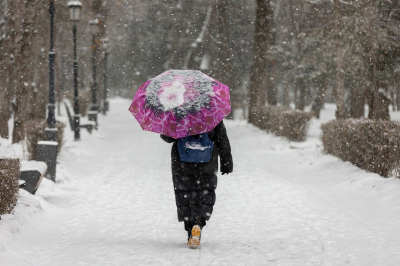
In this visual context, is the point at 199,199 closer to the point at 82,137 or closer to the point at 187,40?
the point at 82,137

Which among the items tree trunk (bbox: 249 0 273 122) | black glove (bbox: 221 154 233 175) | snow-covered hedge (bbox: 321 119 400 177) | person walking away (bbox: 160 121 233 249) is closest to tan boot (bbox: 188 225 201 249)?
person walking away (bbox: 160 121 233 249)

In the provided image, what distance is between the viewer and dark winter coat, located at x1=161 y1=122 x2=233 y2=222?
19.4 ft

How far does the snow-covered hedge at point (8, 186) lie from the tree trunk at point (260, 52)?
1910cm

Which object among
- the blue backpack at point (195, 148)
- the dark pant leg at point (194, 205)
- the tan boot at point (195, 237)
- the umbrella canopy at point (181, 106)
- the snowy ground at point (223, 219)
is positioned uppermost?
the umbrella canopy at point (181, 106)

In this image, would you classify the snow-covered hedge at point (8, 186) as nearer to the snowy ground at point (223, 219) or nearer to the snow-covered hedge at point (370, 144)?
the snowy ground at point (223, 219)

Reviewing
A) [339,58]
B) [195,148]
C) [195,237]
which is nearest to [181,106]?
[195,148]

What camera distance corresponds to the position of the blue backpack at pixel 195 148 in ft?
19.1

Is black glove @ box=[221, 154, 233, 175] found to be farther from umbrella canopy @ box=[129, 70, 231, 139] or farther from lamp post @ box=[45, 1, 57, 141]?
lamp post @ box=[45, 1, 57, 141]

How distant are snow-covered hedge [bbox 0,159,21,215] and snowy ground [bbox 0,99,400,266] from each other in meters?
0.23

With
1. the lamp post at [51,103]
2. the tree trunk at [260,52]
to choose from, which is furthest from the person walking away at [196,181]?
the tree trunk at [260,52]

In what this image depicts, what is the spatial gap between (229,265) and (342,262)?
3.73ft

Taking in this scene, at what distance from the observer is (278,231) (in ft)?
23.0

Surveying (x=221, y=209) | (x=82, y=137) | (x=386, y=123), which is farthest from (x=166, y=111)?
(x=82, y=137)

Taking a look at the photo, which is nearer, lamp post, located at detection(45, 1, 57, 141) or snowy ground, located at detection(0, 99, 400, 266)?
snowy ground, located at detection(0, 99, 400, 266)
